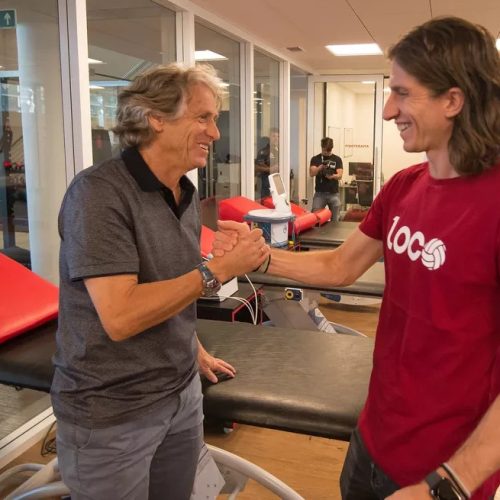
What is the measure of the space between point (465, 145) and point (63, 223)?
2.64 feet

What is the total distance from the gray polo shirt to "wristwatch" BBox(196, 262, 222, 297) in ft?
0.30

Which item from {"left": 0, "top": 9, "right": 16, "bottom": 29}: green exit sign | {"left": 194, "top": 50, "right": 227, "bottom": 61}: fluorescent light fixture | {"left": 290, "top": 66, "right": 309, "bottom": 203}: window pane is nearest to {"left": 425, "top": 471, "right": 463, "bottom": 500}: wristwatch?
{"left": 0, "top": 9, "right": 16, "bottom": 29}: green exit sign

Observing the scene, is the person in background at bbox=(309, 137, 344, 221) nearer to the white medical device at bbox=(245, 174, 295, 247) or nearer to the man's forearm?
the white medical device at bbox=(245, 174, 295, 247)

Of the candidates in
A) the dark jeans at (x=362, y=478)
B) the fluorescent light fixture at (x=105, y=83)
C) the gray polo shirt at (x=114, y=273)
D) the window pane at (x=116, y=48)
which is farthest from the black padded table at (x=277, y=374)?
the fluorescent light fixture at (x=105, y=83)

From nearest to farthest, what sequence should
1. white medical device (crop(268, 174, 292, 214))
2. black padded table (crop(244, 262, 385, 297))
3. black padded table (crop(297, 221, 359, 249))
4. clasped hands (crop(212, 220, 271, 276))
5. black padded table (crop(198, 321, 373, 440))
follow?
clasped hands (crop(212, 220, 271, 276))
black padded table (crop(198, 321, 373, 440))
black padded table (crop(244, 262, 385, 297))
white medical device (crop(268, 174, 292, 214))
black padded table (crop(297, 221, 359, 249))

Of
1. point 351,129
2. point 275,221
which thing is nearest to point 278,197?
point 275,221

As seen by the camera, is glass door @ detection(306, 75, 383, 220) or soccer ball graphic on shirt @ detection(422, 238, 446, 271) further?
glass door @ detection(306, 75, 383, 220)

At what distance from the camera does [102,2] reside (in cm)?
341

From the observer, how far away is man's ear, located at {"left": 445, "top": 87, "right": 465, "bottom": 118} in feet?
3.35

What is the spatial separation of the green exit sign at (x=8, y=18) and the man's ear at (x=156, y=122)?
1.87m

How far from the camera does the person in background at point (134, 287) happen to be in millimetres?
1152

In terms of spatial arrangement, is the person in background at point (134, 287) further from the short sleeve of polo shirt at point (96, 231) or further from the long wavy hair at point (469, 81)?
the long wavy hair at point (469, 81)

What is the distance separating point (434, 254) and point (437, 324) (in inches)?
5.0

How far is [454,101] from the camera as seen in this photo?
3.38 feet
